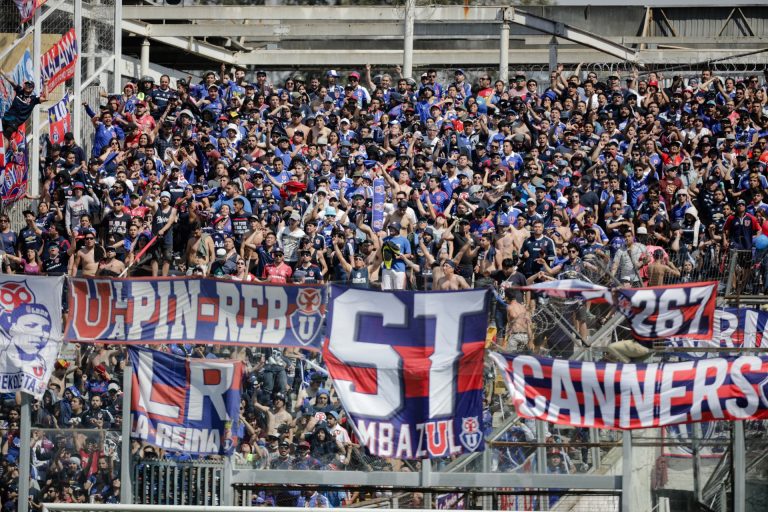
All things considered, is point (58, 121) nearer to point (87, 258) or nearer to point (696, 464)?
point (87, 258)

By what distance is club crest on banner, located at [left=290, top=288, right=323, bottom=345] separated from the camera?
13164 mm

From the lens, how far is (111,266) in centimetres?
2084

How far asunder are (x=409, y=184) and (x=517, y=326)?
387 inches

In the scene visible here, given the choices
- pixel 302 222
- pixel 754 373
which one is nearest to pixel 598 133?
pixel 302 222

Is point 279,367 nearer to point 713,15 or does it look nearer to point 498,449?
point 498,449

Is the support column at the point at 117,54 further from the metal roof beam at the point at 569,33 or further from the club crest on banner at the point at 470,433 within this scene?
the club crest on banner at the point at 470,433

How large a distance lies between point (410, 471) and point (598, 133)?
11.6m

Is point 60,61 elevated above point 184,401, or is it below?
above

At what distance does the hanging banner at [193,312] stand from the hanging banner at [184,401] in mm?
242

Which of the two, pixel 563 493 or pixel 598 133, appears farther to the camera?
pixel 598 133

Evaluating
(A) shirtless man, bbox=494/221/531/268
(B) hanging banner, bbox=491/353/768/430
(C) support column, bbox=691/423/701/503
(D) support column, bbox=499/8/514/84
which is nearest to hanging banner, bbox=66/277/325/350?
(B) hanging banner, bbox=491/353/768/430

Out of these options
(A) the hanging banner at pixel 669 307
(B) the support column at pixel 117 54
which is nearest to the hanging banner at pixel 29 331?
(A) the hanging banner at pixel 669 307

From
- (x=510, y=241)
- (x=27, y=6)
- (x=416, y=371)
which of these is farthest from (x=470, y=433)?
(x=27, y=6)

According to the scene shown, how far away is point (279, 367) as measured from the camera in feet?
44.1
